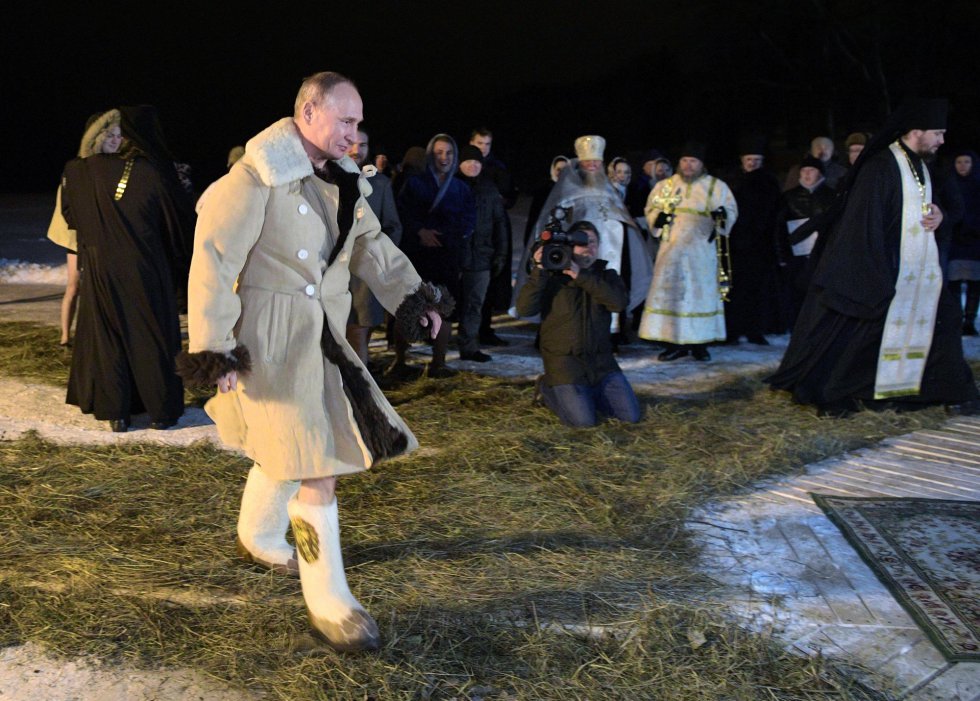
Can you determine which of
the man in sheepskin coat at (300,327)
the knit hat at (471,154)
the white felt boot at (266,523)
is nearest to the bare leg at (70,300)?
the knit hat at (471,154)

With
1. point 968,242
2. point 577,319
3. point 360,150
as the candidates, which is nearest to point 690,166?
point 577,319

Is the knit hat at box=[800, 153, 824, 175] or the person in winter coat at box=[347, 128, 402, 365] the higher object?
the knit hat at box=[800, 153, 824, 175]

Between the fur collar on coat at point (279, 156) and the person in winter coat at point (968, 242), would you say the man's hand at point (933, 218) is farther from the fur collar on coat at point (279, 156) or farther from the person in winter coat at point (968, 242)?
the fur collar on coat at point (279, 156)

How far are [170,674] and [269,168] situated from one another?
1614 millimetres

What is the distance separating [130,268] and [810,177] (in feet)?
19.8

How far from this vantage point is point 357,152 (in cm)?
723

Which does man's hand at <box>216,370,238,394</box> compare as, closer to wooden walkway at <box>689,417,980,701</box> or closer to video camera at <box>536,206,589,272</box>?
wooden walkway at <box>689,417,980,701</box>

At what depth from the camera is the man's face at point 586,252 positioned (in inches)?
254

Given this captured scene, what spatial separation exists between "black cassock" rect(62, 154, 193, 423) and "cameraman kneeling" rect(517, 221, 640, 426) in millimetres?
2191

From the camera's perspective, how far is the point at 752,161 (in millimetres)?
9094

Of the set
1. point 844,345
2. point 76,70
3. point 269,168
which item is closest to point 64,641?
point 269,168

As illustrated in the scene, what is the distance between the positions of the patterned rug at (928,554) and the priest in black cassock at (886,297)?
1.74 m

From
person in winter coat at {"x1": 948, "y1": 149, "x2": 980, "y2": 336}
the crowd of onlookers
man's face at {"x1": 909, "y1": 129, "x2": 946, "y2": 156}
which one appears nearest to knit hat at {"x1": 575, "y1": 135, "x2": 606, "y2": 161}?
the crowd of onlookers

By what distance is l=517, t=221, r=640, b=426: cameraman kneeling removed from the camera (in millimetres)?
6395
